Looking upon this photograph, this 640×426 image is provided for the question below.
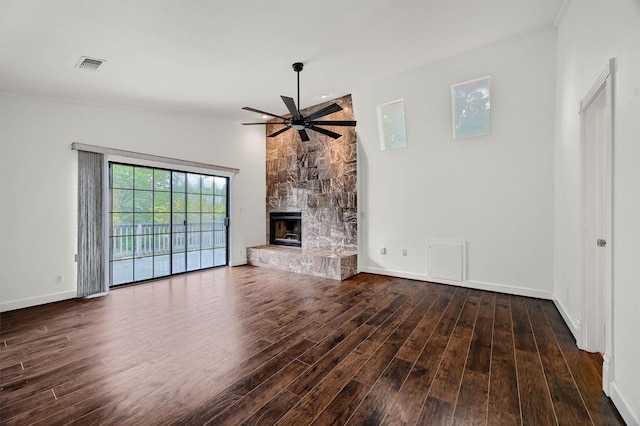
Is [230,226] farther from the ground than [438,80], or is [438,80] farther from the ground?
[438,80]

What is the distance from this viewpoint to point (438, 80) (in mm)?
4391

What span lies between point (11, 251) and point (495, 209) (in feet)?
21.7

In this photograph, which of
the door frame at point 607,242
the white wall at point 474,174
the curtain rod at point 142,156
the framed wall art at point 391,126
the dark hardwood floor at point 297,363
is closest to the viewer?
the dark hardwood floor at point 297,363

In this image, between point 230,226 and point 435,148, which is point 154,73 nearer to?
point 230,226

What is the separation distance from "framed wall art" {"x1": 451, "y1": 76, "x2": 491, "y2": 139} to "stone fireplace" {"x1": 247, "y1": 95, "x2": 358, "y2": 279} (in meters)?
1.84

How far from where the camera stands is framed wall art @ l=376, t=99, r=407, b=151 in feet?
16.3

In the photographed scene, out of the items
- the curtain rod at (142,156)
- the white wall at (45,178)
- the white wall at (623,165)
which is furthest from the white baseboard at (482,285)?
the white wall at (45,178)

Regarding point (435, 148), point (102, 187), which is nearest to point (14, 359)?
point (102, 187)

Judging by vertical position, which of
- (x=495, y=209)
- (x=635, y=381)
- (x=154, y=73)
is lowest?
(x=635, y=381)

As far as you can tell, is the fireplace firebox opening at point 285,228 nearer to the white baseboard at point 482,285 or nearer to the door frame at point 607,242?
the white baseboard at point 482,285

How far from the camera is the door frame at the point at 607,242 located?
5.94 feet

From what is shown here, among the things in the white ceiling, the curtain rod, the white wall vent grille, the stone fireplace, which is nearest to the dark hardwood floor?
the white wall vent grille

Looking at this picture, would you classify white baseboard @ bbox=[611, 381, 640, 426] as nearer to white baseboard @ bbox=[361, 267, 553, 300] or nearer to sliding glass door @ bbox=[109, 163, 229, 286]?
white baseboard @ bbox=[361, 267, 553, 300]

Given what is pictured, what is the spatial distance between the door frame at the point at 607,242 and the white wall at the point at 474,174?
148cm
